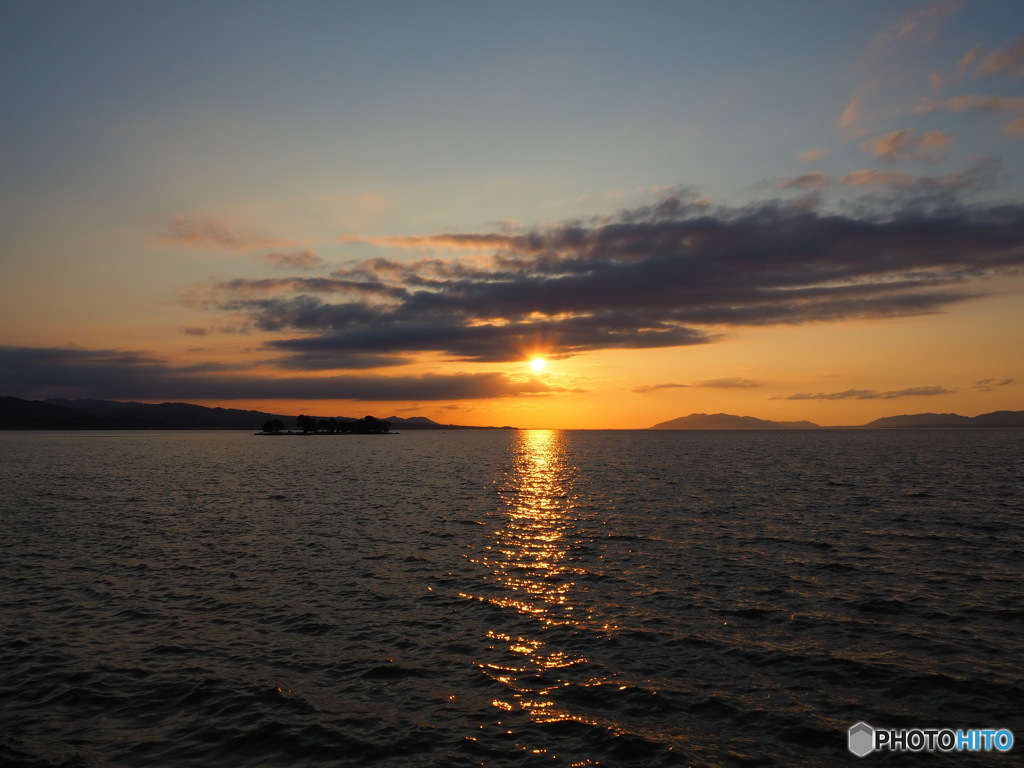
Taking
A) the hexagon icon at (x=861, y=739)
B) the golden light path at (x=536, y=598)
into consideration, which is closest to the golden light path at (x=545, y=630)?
the golden light path at (x=536, y=598)

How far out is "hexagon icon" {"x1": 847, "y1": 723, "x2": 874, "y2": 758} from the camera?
16.7 meters

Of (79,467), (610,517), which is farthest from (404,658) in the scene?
(79,467)

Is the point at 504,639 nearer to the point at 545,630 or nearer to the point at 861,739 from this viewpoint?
the point at 545,630

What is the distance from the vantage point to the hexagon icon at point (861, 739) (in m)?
16.7

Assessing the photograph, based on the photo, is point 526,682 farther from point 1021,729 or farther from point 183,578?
point 183,578

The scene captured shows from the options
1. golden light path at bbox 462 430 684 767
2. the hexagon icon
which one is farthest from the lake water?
the hexagon icon

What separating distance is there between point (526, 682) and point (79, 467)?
137 meters

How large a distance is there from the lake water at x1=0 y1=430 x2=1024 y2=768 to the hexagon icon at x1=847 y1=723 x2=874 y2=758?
34 centimetres

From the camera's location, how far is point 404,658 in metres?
22.9

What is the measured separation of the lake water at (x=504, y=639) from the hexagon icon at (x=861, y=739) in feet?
1.10

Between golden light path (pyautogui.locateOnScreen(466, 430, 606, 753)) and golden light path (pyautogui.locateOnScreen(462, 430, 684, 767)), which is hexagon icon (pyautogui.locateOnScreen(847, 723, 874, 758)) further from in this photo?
golden light path (pyautogui.locateOnScreen(466, 430, 606, 753))

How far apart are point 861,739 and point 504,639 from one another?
12.8 metres

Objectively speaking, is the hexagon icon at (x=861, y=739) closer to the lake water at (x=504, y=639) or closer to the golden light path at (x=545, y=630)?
the lake water at (x=504, y=639)

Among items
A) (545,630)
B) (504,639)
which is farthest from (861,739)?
(504,639)
